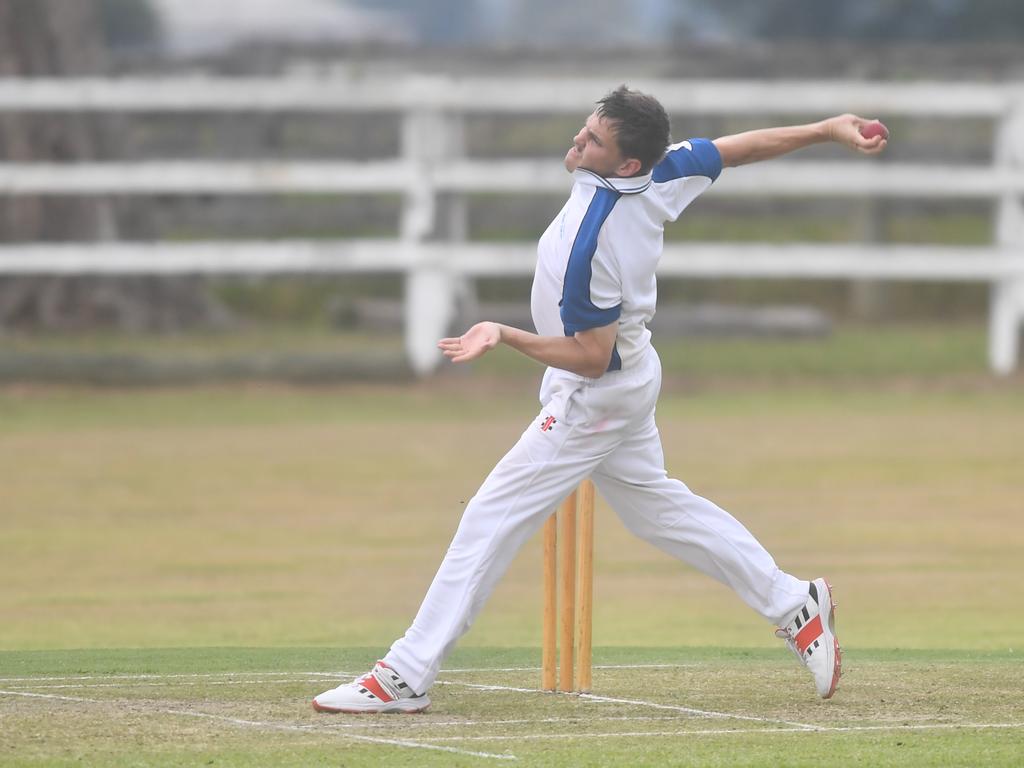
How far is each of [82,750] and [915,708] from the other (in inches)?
99.1

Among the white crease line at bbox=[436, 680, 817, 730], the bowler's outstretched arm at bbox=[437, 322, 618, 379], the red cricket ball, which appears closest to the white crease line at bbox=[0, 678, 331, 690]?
the white crease line at bbox=[436, 680, 817, 730]

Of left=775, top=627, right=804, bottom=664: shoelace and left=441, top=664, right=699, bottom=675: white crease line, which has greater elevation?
left=775, top=627, right=804, bottom=664: shoelace

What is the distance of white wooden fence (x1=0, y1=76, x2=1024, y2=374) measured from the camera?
14.4m

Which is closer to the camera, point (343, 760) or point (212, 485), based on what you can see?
point (343, 760)

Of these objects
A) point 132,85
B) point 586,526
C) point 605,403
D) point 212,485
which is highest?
point 132,85

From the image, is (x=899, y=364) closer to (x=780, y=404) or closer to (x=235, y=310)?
(x=780, y=404)

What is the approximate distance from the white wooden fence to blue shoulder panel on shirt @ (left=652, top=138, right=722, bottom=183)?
8.24 metres

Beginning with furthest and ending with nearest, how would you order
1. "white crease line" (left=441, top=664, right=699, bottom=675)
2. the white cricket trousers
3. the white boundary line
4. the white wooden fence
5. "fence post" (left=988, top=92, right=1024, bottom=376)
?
"fence post" (left=988, top=92, right=1024, bottom=376) < the white wooden fence < "white crease line" (left=441, top=664, right=699, bottom=675) < the white cricket trousers < the white boundary line

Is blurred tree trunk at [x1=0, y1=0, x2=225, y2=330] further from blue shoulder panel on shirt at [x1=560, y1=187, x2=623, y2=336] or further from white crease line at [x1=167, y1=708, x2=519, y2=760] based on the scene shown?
blue shoulder panel on shirt at [x1=560, y1=187, x2=623, y2=336]

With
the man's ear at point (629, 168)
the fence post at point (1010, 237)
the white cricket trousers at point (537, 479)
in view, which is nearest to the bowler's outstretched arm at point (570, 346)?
the white cricket trousers at point (537, 479)

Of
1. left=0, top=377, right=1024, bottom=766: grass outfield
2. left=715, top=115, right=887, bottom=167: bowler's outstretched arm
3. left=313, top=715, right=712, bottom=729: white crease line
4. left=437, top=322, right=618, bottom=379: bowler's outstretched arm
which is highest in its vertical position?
left=715, top=115, right=887, bottom=167: bowler's outstretched arm

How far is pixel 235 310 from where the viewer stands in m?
18.8

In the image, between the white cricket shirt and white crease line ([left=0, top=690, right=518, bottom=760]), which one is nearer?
white crease line ([left=0, top=690, right=518, bottom=760])

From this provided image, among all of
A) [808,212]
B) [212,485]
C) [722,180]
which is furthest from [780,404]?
[808,212]
